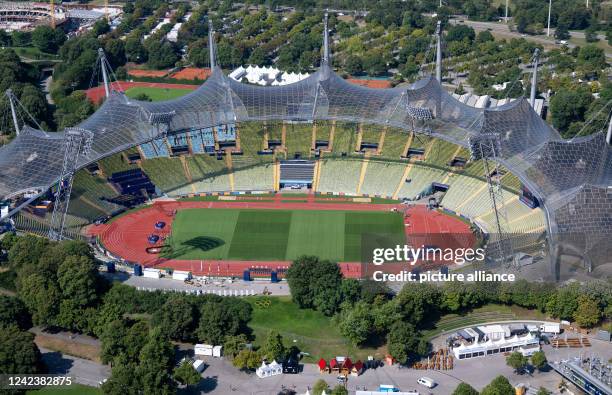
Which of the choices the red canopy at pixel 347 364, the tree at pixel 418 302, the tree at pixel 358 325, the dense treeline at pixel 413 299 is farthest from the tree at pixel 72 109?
the red canopy at pixel 347 364

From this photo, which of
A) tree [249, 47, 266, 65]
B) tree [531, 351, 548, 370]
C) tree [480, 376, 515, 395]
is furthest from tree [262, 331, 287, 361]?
tree [249, 47, 266, 65]

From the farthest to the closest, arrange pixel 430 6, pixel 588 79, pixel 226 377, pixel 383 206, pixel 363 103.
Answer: pixel 430 6, pixel 588 79, pixel 363 103, pixel 383 206, pixel 226 377

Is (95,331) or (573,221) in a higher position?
(573,221)

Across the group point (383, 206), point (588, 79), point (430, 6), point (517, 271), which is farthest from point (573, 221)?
point (430, 6)

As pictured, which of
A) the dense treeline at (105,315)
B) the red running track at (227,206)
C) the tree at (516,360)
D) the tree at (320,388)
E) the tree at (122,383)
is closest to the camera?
the tree at (122,383)

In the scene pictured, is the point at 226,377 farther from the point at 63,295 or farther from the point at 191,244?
the point at 191,244

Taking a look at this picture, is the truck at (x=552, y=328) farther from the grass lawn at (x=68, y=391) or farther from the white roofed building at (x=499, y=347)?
the grass lawn at (x=68, y=391)
